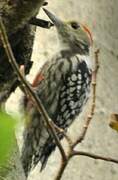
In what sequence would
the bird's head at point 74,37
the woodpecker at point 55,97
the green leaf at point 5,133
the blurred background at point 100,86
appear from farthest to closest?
the blurred background at point 100,86
the bird's head at point 74,37
the woodpecker at point 55,97
the green leaf at point 5,133

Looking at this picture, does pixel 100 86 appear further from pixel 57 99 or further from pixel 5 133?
pixel 5 133

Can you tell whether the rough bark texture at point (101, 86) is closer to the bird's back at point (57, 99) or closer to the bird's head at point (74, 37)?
the bird's head at point (74, 37)

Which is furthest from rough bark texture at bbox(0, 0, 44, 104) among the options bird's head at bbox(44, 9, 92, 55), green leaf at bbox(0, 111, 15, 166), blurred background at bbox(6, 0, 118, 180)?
blurred background at bbox(6, 0, 118, 180)

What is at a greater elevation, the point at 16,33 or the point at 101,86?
the point at 16,33

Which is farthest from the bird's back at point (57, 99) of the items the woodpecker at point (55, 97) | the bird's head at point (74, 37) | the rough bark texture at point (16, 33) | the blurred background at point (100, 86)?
the rough bark texture at point (16, 33)

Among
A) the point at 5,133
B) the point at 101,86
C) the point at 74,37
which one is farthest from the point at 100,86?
Result: the point at 5,133

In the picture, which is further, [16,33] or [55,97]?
[55,97]

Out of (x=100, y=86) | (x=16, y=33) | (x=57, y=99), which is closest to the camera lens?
(x=16, y=33)

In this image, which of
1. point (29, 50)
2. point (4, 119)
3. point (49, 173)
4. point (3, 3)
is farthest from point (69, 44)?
point (4, 119)

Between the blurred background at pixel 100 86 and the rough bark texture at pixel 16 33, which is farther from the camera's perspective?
the blurred background at pixel 100 86
